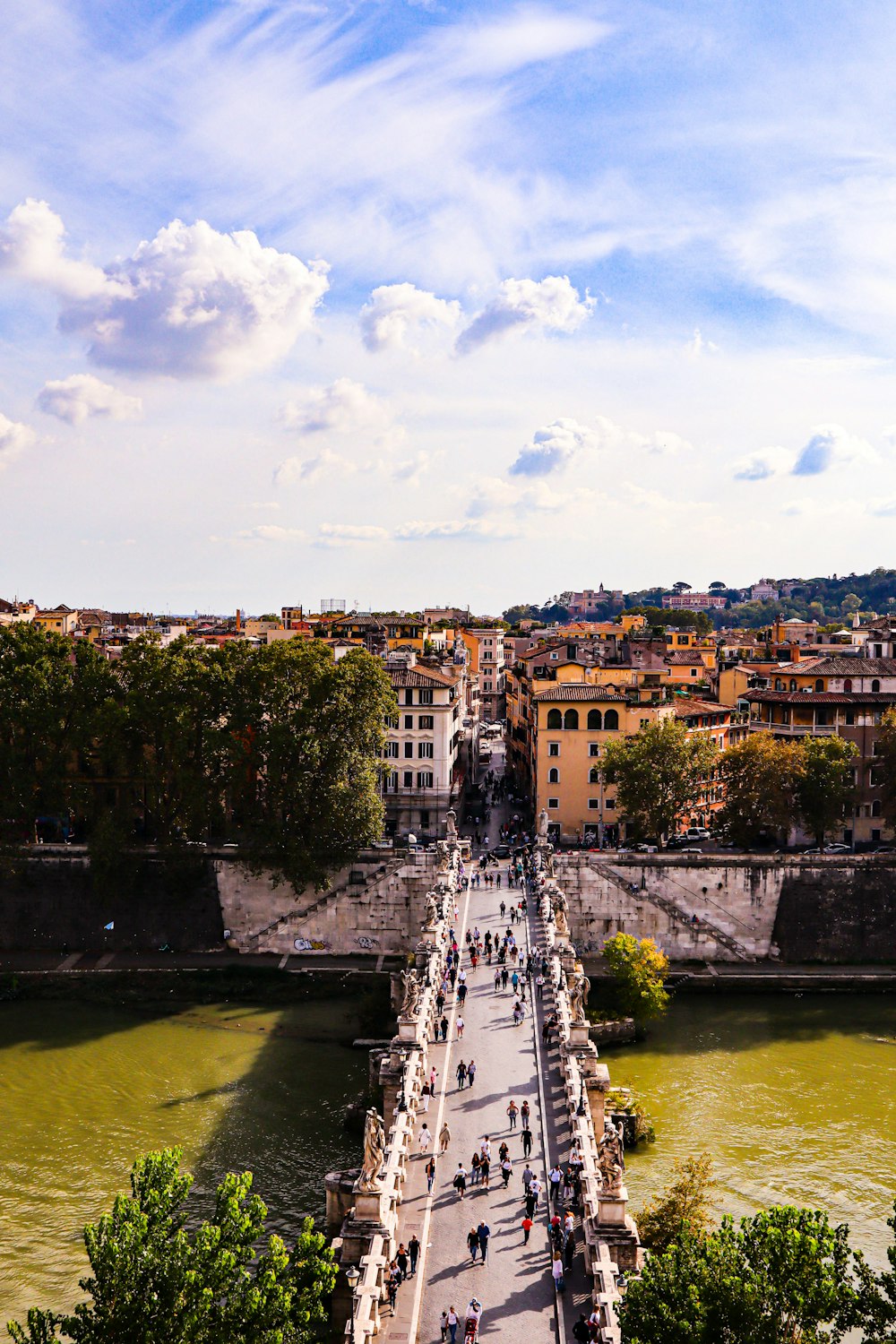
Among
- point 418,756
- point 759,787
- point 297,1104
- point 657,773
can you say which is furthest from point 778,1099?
point 418,756

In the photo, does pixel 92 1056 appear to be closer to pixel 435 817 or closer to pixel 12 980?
pixel 12 980

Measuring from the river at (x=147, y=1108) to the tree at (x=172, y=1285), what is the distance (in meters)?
10.3

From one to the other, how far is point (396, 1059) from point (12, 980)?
75.0ft

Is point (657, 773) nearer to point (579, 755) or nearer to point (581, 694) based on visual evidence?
point (579, 755)

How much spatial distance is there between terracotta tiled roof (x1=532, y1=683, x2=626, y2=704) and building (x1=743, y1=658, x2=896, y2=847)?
25.5 feet

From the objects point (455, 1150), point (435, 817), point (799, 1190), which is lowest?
point (799, 1190)

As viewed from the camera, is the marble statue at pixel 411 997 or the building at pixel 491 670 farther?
the building at pixel 491 670

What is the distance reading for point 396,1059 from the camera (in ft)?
89.2

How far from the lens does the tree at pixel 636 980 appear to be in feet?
130

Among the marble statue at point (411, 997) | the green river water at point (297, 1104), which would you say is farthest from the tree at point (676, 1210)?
the marble statue at point (411, 997)

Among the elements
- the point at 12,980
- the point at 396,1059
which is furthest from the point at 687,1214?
the point at 12,980

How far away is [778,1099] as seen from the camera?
115 feet

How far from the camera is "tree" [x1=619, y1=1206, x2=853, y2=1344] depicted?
15148 mm

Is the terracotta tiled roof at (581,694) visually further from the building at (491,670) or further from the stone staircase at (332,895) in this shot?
the building at (491,670)
